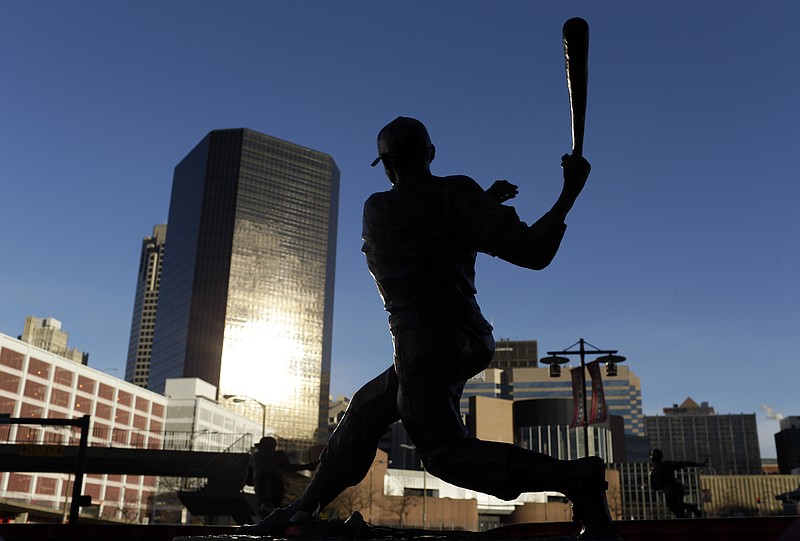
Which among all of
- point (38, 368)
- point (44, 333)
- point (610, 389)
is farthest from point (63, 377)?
point (610, 389)

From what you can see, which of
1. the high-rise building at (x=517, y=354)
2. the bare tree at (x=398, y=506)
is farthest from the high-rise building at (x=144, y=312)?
the bare tree at (x=398, y=506)

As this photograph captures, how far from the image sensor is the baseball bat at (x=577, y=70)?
2898mm

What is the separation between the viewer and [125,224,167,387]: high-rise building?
18538cm

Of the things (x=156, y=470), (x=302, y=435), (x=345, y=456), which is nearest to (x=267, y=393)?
(x=302, y=435)

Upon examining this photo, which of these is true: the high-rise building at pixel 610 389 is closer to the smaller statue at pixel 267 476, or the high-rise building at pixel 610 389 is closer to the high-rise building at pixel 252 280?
the high-rise building at pixel 252 280

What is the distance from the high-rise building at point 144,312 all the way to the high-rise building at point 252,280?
52208 mm

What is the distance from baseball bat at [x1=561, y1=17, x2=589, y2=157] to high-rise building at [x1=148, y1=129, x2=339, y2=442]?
128503 mm

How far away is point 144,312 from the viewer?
190m

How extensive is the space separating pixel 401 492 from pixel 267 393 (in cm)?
5779

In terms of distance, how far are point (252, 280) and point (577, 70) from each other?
133 m

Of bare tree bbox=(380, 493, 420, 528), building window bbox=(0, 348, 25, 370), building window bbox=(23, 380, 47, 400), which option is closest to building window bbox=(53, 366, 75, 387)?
building window bbox=(23, 380, 47, 400)

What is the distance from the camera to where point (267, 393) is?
13300 cm

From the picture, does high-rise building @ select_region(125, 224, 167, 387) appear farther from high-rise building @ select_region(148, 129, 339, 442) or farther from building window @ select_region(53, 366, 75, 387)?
building window @ select_region(53, 366, 75, 387)

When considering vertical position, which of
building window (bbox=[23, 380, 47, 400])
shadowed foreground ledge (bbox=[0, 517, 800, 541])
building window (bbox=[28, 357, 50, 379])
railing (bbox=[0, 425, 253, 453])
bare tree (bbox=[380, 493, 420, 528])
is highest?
building window (bbox=[28, 357, 50, 379])
